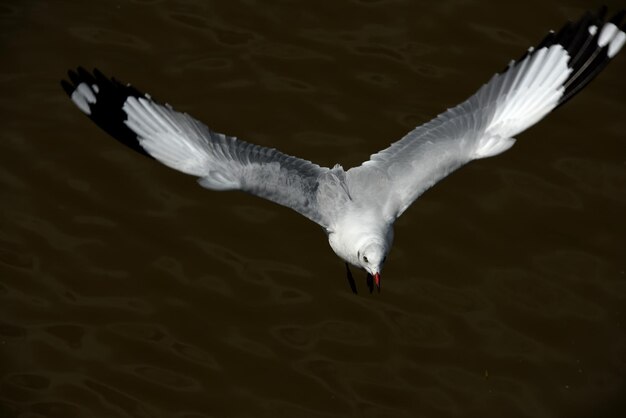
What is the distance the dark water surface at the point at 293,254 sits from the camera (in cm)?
601

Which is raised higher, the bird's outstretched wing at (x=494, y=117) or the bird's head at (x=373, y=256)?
the bird's outstretched wing at (x=494, y=117)

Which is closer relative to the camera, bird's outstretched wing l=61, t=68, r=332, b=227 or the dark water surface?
bird's outstretched wing l=61, t=68, r=332, b=227

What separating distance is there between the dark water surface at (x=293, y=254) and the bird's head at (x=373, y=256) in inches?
46.6

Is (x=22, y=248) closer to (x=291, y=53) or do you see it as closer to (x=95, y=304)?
(x=95, y=304)

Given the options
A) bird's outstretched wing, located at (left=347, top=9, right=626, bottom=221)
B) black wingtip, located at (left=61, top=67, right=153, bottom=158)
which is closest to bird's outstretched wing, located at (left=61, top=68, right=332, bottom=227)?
black wingtip, located at (left=61, top=67, right=153, bottom=158)

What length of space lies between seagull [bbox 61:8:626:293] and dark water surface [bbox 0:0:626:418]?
0.79 m

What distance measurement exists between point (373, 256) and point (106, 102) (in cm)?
150

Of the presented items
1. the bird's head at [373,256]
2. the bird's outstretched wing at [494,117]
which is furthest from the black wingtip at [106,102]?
the bird's head at [373,256]

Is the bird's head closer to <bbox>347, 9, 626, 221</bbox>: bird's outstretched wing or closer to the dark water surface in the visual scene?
<bbox>347, 9, 626, 221</bbox>: bird's outstretched wing

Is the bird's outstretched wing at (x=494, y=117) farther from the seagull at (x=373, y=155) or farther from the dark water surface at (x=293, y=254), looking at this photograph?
the dark water surface at (x=293, y=254)

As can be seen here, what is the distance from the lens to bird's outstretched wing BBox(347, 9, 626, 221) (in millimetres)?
5207

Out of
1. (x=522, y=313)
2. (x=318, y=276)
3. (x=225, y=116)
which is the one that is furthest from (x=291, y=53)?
(x=522, y=313)

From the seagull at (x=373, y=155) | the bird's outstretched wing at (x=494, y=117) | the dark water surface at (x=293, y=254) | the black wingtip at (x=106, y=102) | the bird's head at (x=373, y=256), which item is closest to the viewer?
the bird's head at (x=373, y=256)

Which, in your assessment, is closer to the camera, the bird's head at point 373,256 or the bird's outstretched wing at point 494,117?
the bird's head at point 373,256
